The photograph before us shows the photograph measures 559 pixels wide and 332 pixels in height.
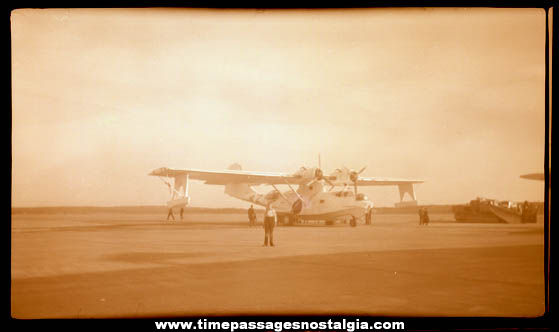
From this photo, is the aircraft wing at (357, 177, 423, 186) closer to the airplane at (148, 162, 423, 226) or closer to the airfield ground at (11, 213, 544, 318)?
the airplane at (148, 162, 423, 226)

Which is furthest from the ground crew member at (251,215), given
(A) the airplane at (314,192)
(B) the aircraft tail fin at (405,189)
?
(B) the aircraft tail fin at (405,189)

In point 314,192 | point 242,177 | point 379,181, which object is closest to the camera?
point 242,177

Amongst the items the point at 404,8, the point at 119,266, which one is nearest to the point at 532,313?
the point at 404,8

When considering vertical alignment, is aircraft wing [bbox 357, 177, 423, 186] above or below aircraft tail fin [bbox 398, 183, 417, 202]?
above

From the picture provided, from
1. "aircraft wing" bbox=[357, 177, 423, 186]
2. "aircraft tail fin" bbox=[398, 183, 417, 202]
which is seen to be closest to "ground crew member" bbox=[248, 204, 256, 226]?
"aircraft wing" bbox=[357, 177, 423, 186]

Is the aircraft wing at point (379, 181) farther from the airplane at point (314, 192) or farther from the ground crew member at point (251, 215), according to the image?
the ground crew member at point (251, 215)

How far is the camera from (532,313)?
6980 millimetres

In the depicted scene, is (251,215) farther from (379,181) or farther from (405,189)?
(405,189)

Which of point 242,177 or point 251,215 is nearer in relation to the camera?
point 242,177

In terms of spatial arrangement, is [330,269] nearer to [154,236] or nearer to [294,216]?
[154,236]

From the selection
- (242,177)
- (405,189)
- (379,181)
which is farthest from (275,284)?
(379,181)

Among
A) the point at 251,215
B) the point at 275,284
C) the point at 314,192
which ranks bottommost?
the point at 275,284
